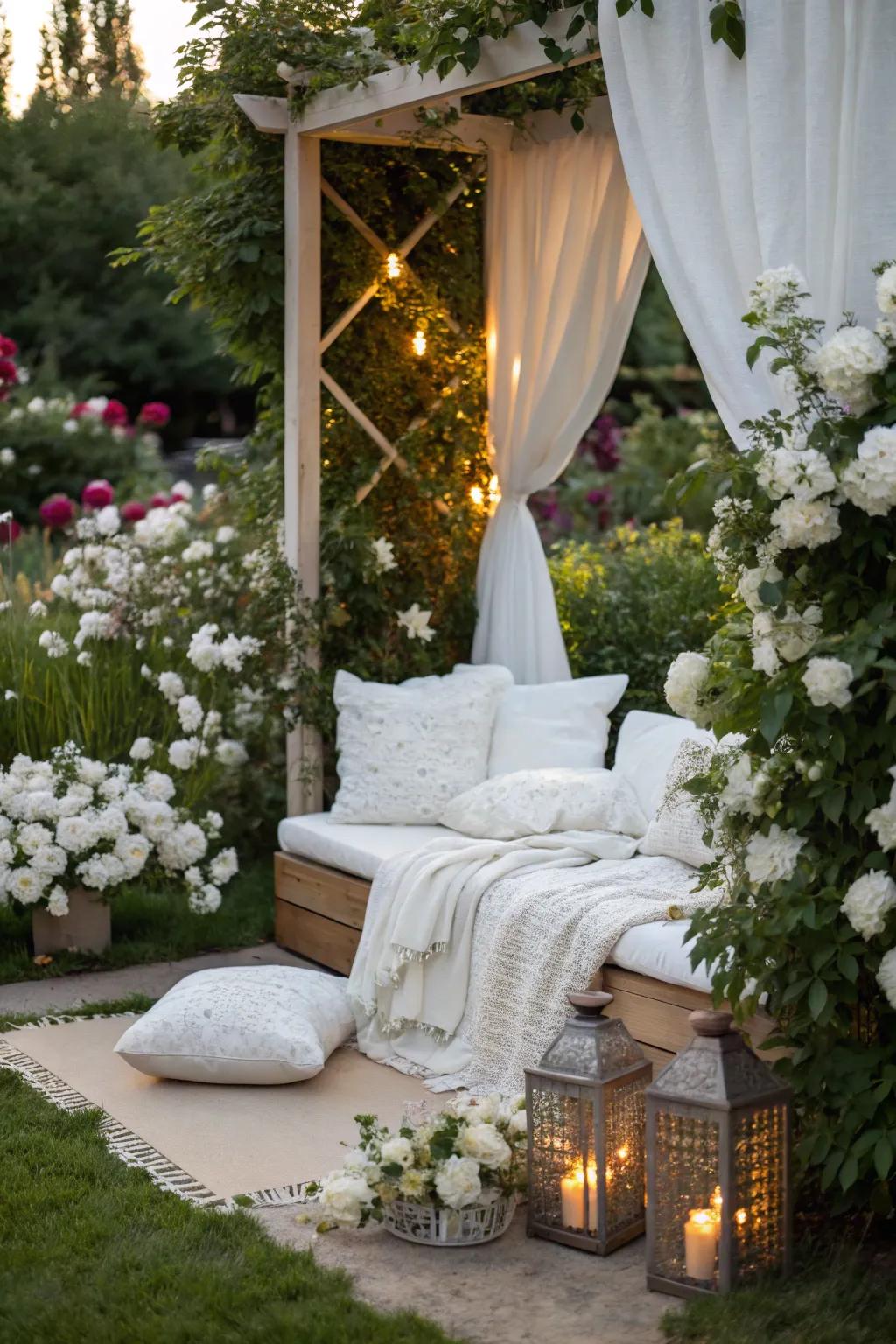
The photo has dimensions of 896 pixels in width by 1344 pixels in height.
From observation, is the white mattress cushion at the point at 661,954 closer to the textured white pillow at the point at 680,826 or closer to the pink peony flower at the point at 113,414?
the textured white pillow at the point at 680,826

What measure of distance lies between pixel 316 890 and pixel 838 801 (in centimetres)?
234

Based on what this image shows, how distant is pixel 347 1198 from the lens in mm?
2842

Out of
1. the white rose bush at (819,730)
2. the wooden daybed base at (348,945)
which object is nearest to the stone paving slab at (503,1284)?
the white rose bush at (819,730)

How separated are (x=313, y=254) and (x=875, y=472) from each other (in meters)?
2.80

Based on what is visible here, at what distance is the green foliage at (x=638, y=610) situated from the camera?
518 cm

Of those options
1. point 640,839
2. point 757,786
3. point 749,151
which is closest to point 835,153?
point 749,151

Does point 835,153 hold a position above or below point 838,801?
above

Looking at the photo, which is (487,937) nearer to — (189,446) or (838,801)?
(838,801)

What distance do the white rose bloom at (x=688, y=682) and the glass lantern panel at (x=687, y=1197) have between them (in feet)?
2.38

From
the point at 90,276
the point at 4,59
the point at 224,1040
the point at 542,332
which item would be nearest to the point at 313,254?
the point at 542,332

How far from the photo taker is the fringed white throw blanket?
3643 millimetres

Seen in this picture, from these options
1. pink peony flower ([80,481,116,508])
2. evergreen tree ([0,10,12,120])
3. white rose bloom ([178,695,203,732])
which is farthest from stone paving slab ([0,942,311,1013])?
evergreen tree ([0,10,12,120])

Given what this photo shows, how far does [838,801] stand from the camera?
266cm

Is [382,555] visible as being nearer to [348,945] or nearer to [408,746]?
[408,746]
